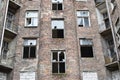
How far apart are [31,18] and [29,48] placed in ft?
11.4

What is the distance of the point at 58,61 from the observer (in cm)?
1833

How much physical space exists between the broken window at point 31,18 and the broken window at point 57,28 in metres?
1.81

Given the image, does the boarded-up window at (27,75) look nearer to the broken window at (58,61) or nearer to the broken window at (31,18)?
the broken window at (58,61)

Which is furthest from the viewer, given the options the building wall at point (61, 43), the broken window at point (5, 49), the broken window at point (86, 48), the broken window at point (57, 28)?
the broken window at point (57, 28)

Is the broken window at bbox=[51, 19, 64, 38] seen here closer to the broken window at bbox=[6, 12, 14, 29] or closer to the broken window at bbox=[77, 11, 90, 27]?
the broken window at bbox=[77, 11, 90, 27]

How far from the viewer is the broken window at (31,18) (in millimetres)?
20734

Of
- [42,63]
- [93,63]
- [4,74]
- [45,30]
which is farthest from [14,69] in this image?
[93,63]

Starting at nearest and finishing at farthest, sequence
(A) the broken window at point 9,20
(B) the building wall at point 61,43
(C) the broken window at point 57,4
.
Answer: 1. (B) the building wall at point 61,43
2. (A) the broken window at point 9,20
3. (C) the broken window at point 57,4

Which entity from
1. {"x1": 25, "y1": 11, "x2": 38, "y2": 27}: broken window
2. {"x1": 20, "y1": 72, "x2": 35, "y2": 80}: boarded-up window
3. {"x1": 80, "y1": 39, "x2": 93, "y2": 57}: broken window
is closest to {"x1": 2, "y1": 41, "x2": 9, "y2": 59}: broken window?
{"x1": 20, "y1": 72, "x2": 35, "y2": 80}: boarded-up window

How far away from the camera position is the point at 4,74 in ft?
59.0

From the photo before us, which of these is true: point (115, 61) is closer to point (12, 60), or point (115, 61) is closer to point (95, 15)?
point (95, 15)

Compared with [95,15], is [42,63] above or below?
below

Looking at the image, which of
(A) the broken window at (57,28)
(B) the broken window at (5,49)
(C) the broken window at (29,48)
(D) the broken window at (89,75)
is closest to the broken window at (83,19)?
(A) the broken window at (57,28)

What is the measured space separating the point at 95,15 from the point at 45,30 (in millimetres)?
5486
